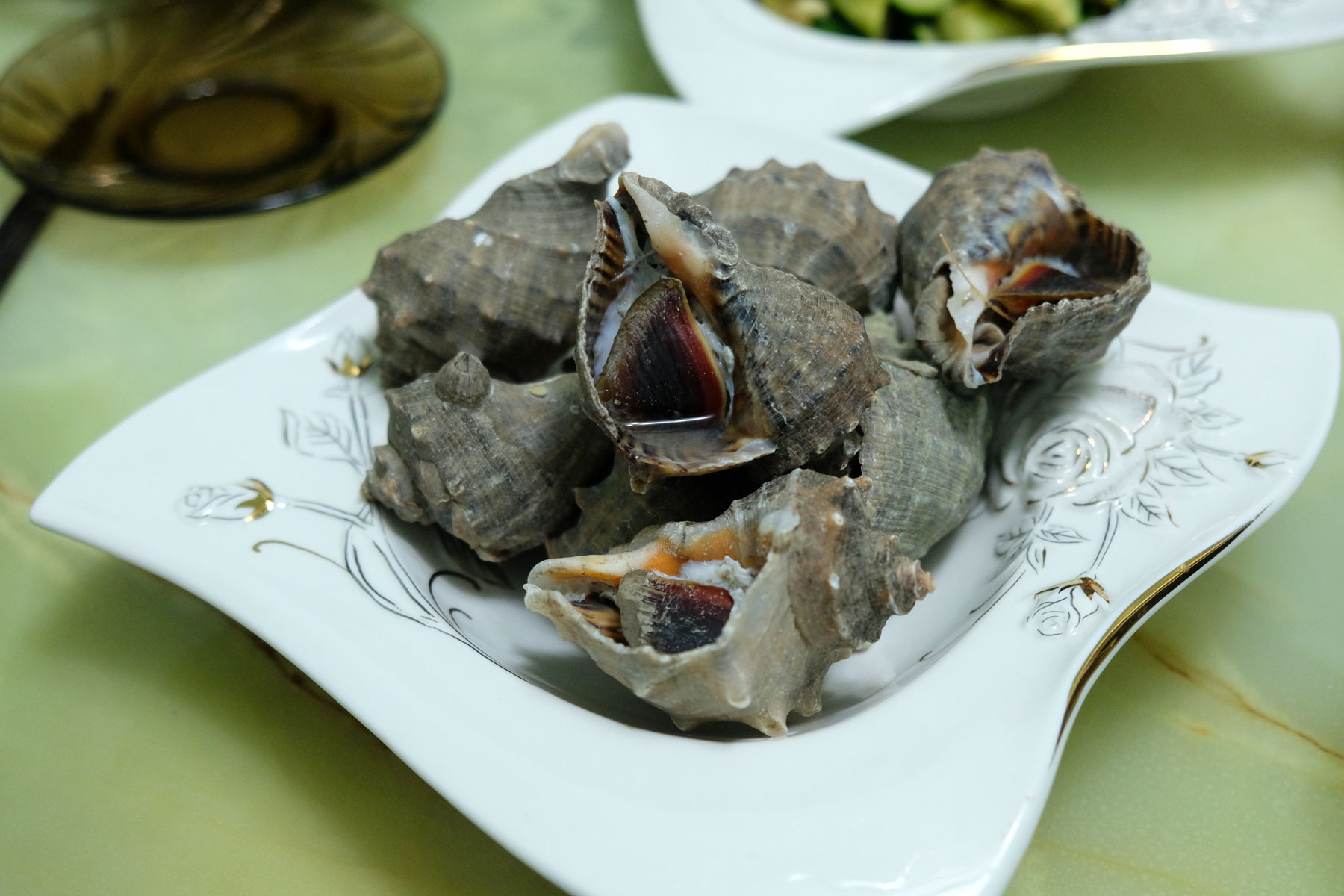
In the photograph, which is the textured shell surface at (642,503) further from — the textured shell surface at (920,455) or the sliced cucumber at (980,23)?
the sliced cucumber at (980,23)

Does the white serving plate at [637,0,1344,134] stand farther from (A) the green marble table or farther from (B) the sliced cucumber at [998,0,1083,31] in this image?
(A) the green marble table

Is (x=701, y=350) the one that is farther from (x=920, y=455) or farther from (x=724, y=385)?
(x=920, y=455)

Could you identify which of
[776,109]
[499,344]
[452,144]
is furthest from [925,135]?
[499,344]

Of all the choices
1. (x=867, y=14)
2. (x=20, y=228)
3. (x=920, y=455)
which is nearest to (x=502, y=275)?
(x=920, y=455)

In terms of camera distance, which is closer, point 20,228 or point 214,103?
point 20,228

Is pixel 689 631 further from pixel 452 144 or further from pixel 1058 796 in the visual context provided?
pixel 452 144

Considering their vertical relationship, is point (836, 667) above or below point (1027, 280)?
below
